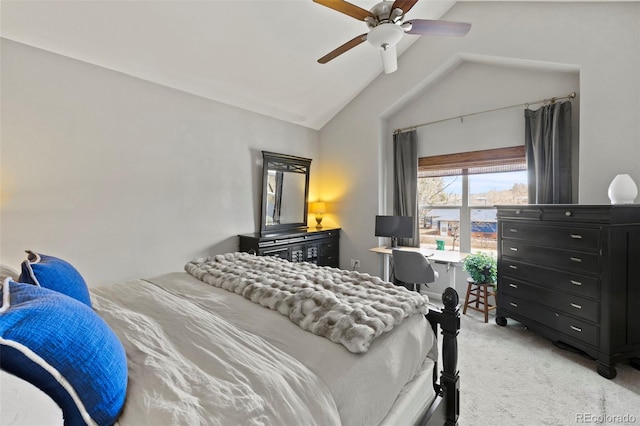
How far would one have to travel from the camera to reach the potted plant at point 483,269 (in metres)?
3.13

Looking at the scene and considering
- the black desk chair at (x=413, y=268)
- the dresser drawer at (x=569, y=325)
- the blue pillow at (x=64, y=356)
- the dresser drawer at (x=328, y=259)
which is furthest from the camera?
the dresser drawer at (x=328, y=259)

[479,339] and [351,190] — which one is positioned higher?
[351,190]

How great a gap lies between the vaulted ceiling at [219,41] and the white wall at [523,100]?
47cm

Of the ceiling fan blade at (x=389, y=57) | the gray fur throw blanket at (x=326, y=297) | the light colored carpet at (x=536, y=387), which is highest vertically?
the ceiling fan blade at (x=389, y=57)

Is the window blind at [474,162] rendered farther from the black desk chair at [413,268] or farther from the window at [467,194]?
the black desk chair at [413,268]

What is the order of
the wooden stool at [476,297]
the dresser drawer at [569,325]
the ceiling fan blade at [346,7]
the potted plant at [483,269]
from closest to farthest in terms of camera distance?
the ceiling fan blade at [346,7], the dresser drawer at [569,325], the potted plant at [483,269], the wooden stool at [476,297]

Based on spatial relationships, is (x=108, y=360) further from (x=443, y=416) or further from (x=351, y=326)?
(x=443, y=416)

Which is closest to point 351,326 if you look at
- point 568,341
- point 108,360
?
point 108,360

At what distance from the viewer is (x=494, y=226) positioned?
11.7 feet

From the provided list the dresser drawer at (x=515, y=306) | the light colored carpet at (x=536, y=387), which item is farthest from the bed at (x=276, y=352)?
the dresser drawer at (x=515, y=306)

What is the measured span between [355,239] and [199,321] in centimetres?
341

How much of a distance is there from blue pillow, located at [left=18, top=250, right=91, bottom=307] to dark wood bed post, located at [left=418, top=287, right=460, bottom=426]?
5.86 feet

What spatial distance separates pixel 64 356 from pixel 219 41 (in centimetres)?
307

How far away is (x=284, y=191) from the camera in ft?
13.9
